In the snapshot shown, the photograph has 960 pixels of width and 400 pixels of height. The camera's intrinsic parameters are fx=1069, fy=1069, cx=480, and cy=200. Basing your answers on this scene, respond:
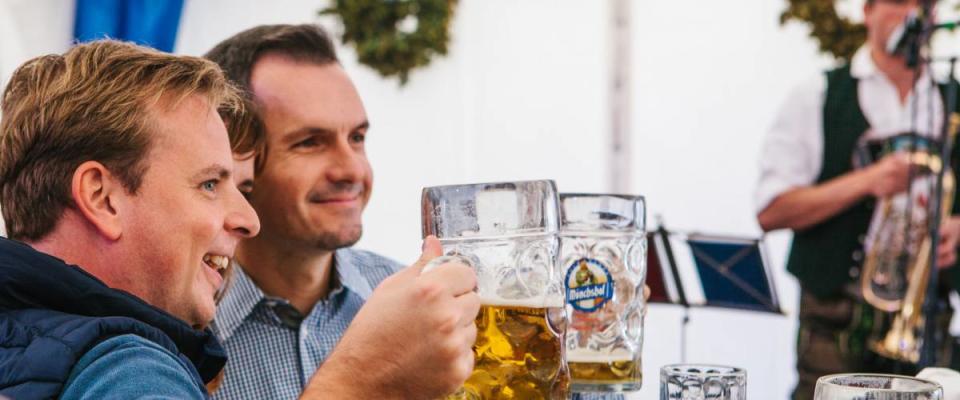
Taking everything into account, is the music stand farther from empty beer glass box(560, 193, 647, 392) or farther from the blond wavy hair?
the blond wavy hair

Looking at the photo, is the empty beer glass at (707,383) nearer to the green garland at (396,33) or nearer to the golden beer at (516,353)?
the golden beer at (516,353)

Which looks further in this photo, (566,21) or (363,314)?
(566,21)

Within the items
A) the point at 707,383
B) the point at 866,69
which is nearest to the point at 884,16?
the point at 866,69

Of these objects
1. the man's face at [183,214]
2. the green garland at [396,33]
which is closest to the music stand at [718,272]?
the green garland at [396,33]

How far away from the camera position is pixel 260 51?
5.71ft

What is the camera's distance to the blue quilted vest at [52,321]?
0.78 metres

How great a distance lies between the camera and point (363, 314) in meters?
0.88

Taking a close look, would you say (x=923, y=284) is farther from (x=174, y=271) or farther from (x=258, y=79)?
(x=174, y=271)

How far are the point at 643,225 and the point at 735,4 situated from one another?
132 inches

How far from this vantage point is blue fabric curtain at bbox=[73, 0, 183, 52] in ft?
10.2

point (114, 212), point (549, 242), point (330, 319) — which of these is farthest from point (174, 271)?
point (330, 319)

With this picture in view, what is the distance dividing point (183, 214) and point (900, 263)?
94.8 inches

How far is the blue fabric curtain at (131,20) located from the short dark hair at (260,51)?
1.44 m

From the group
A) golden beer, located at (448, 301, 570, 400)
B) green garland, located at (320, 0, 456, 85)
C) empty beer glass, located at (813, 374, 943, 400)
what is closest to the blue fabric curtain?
green garland, located at (320, 0, 456, 85)
